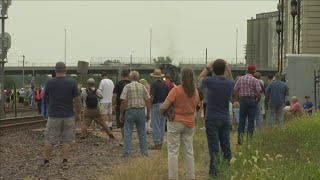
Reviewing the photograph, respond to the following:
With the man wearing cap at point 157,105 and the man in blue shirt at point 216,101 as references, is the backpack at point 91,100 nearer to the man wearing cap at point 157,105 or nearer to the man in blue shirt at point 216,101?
the man wearing cap at point 157,105

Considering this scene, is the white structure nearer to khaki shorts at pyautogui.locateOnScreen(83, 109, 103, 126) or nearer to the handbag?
khaki shorts at pyautogui.locateOnScreen(83, 109, 103, 126)

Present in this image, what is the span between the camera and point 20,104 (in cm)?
5609

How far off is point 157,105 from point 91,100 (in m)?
2.18

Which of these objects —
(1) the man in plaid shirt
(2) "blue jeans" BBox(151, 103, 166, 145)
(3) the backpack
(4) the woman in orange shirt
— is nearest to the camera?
(4) the woman in orange shirt

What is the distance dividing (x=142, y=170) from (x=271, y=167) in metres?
2.73

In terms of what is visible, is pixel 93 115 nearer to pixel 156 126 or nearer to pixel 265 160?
pixel 156 126

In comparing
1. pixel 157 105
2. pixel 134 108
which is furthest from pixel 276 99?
pixel 134 108

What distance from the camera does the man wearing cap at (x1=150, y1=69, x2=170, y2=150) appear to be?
14789 mm

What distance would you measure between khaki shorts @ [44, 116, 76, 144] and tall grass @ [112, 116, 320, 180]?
142 centimetres

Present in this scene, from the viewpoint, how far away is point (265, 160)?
22.9ft

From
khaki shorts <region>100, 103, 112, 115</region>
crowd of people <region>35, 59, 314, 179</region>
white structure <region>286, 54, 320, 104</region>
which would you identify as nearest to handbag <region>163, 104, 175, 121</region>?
crowd of people <region>35, 59, 314, 179</region>

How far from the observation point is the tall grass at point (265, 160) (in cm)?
665

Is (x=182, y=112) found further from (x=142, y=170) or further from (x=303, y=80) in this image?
(x=303, y=80)

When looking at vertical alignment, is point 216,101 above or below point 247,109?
above
